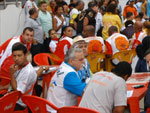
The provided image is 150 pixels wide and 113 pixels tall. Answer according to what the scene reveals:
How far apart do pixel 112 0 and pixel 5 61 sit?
613 centimetres

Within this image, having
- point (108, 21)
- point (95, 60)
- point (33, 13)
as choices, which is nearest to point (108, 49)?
point (95, 60)

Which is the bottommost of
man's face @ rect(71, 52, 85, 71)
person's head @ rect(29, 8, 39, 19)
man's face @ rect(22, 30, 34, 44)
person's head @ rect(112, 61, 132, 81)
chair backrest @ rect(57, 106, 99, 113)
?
chair backrest @ rect(57, 106, 99, 113)

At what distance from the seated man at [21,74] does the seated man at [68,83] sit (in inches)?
17.4

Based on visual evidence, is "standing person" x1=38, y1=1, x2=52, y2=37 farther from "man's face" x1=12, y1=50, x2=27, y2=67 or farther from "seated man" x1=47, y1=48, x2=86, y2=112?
"seated man" x1=47, y1=48, x2=86, y2=112

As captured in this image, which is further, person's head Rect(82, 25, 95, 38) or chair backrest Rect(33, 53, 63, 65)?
person's head Rect(82, 25, 95, 38)

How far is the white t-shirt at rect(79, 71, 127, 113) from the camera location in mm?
3771

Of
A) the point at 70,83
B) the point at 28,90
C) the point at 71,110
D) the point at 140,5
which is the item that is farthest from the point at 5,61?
the point at 140,5

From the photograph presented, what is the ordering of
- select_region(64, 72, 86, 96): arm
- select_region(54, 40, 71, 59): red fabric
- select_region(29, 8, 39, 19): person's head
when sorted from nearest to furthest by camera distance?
select_region(64, 72, 86, 96): arm
select_region(54, 40, 71, 59): red fabric
select_region(29, 8, 39, 19): person's head

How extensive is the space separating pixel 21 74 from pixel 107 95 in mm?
1354

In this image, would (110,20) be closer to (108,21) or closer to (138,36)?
(108,21)

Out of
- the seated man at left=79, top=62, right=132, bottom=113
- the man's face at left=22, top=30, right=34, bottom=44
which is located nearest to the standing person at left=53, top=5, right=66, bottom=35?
the man's face at left=22, top=30, right=34, bottom=44

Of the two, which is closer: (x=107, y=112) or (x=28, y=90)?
(x=107, y=112)

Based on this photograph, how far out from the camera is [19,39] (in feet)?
18.9

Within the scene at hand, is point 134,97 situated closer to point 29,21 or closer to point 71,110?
point 71,110
